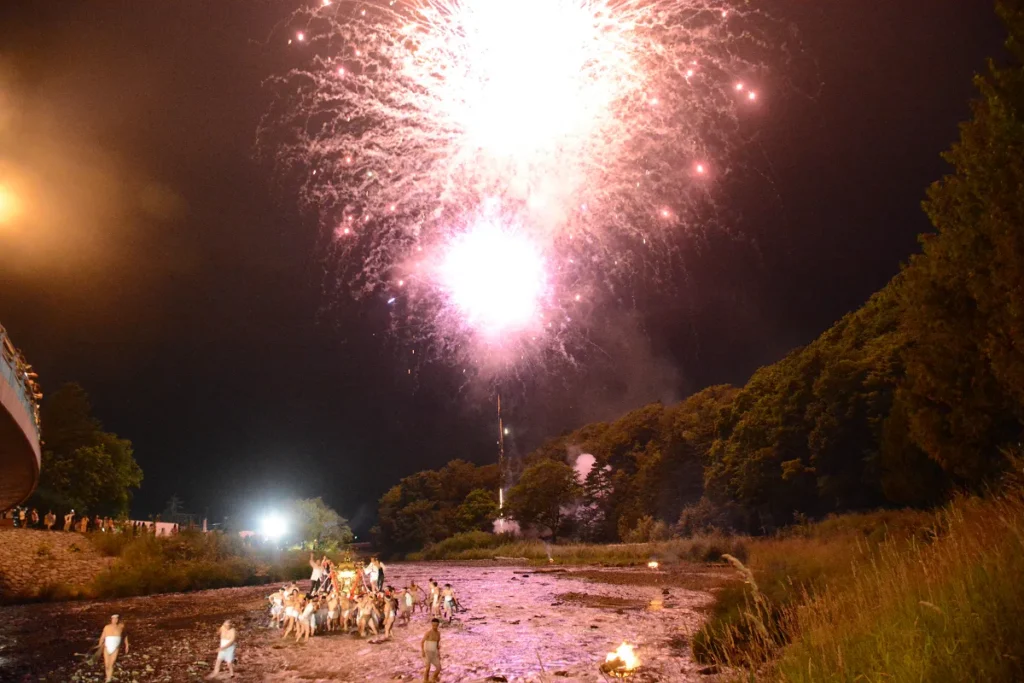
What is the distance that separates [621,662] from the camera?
15.7m

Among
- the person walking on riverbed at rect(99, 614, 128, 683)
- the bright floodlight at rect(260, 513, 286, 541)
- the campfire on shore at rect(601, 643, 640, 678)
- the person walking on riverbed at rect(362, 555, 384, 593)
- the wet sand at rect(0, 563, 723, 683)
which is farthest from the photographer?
the bright floodlight at rect(260, 513, 286, 541)

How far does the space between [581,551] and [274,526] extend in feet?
173

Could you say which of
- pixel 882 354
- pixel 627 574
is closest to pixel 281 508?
pixel 627 574

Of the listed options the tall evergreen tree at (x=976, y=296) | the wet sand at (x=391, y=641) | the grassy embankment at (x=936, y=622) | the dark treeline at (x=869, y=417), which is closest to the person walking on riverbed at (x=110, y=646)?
the wet sand at (x=391, y=641)

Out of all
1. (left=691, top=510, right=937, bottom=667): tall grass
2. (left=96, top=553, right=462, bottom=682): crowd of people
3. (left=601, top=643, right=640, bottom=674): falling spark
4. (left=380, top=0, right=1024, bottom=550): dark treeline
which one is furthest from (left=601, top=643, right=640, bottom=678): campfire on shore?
(left=380, top=0, right=1024, bottom=550): dark treeline

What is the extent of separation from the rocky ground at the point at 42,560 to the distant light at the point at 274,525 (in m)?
58.5

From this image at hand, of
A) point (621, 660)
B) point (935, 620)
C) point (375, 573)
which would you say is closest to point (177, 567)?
point (375, 573)

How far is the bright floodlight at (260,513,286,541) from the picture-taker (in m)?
100

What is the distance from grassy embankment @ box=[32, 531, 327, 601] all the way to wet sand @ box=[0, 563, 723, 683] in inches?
131

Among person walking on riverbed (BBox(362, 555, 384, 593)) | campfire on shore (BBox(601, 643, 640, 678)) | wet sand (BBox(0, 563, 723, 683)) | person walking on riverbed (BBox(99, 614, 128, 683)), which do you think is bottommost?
campfire on shore (BBox(601, 643, 640, 678))

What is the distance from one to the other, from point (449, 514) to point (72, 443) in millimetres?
68540

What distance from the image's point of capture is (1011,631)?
5.79m

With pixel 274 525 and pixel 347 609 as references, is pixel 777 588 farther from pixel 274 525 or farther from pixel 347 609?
pixel 274 525

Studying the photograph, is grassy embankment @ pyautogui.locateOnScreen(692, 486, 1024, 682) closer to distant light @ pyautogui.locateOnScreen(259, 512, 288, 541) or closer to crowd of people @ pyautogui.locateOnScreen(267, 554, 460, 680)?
crowd of people @ pyautogui.locateOnScreen(267, 554, 460, 680)
